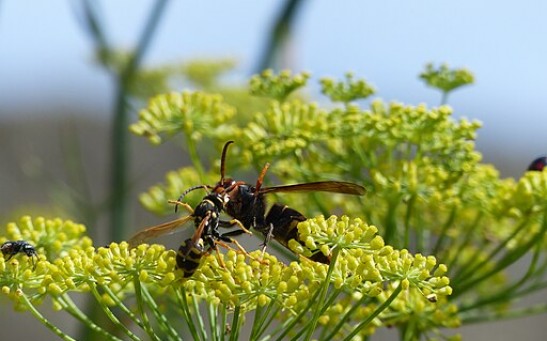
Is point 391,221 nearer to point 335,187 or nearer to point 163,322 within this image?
point 335,187

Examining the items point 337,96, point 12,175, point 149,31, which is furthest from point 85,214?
point 12,175

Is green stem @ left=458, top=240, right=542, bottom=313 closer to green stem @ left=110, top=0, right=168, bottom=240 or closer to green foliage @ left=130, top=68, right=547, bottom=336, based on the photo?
green foliage @ left=130, top=68, right=547, bottom=336

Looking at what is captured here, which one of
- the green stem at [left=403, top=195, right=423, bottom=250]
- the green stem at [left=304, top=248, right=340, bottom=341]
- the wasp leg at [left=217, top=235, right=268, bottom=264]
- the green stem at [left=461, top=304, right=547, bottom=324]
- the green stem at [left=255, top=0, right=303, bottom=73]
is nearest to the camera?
the green stem at [left=304, top=248, right=340, bottom=341]

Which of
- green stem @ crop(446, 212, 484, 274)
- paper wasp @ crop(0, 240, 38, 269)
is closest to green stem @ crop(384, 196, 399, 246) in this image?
green stem @ crop(446, 212, 484, 274)

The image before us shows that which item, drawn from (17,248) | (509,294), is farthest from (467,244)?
(17,248)

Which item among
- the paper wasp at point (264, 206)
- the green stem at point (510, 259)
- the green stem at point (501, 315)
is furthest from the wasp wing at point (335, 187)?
the green stem at point (501, 315)

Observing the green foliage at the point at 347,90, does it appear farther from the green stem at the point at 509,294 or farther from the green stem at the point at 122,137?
the green stem at the point at 122,137

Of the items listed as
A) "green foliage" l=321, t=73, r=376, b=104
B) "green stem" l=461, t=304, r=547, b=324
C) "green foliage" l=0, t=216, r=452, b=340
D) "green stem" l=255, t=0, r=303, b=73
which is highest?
"green stem" l=255, t=0, r=303, b=73
